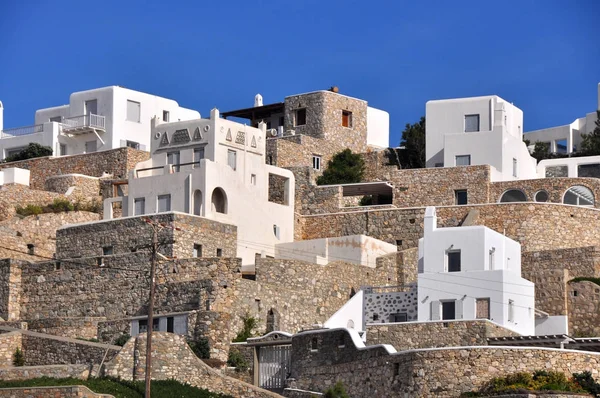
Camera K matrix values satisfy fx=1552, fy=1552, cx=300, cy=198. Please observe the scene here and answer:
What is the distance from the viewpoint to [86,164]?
77.0 metres

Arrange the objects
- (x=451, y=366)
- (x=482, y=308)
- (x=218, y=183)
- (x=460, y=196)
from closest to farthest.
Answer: (x=451, y=366) < (x=482, y=308) < (x=218, y=183) < (x=460, y=196)

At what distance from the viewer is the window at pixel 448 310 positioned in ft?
183

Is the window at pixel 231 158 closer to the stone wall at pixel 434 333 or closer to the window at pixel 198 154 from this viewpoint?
the window at pixel 198 154

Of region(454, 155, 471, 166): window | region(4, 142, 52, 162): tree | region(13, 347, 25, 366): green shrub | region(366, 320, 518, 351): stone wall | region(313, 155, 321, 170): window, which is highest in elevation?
region(4, 142, 52, 162): tree

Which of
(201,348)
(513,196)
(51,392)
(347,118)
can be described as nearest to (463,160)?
(513,196)

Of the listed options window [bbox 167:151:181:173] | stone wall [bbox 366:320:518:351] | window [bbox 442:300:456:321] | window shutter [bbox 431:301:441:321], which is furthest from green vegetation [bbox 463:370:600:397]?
window [bbox 167:151:181:173]

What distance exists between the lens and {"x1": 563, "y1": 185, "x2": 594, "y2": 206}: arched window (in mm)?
69812

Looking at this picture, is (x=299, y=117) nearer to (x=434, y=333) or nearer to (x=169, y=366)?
(x=434, y=333)

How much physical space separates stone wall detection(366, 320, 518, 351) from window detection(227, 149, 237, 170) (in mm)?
15969

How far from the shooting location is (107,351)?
52000 mm

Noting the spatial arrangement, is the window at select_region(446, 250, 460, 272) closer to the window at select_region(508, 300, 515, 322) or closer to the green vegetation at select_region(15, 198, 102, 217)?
the window at select_region(508, 300, 515, 322)

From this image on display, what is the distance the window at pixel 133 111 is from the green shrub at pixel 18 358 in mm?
27199

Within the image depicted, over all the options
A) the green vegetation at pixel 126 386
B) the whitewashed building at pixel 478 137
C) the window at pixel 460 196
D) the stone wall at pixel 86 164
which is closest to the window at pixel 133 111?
the stone wall at pixel 86 164

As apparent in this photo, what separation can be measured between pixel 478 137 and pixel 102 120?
19.8 meters
